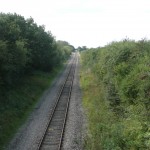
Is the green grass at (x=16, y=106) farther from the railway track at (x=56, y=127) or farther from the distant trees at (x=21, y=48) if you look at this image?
the railway track at (x=56, y=127)

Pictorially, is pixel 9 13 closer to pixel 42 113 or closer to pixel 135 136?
pixel 42 113

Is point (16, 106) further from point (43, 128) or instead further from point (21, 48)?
point (21, 48)

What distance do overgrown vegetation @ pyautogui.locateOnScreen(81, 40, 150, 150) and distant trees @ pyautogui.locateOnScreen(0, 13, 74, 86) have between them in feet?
28.3

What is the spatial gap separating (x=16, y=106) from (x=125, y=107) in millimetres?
11698

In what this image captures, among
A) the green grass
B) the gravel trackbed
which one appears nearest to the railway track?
the gravel trackbed

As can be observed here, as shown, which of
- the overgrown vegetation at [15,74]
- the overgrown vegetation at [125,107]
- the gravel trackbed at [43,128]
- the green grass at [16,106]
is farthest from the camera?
the overgrown vegetation at [15,74]

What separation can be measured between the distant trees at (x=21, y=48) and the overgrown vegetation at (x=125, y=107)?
864 centimetres

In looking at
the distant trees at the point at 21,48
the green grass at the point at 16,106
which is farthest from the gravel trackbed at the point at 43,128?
the distant trees at the point at 21,48

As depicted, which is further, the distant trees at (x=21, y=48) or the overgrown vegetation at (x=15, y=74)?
the distant trees at (x=21, y=48)

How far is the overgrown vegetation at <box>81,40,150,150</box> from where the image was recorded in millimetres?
16141

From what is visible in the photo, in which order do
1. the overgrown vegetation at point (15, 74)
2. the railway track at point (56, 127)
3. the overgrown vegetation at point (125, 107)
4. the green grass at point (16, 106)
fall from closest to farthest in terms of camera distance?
the overgrown vegetation at point (125, 107) < the railway track at point (56, 127) < the green grass at point (16, 106) < the overgrown vegetation at point (15, 74)

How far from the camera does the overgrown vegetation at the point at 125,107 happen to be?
53.0 feet

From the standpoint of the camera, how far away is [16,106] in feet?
97.6

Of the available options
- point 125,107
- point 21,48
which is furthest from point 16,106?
point 125,107
